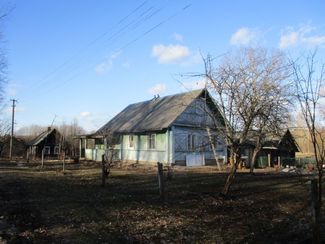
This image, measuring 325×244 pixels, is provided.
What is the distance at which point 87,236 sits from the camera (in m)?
8.95

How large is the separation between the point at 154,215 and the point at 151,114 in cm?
2739

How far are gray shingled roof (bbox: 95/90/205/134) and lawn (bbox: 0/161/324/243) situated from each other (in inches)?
652

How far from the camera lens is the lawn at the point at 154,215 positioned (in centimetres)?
904

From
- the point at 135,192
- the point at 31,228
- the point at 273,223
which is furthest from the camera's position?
the point at 135,192

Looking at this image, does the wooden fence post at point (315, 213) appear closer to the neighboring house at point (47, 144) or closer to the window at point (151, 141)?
the window at point (151, 141)

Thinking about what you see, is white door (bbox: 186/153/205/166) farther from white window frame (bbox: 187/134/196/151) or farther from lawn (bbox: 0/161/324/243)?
lawn (bbox: 0/161/324/243)

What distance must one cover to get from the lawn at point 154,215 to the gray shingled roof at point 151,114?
16565 mm

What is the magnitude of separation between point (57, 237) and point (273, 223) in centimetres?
540

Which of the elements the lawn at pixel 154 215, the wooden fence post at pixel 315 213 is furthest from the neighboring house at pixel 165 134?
the wooden fence post at pixel 315 213

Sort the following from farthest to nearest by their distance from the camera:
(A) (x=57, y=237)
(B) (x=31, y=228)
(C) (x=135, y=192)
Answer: (C) (x=135, y=192) < (B) (x=31, y=228) < (A) (x=57, y=237)

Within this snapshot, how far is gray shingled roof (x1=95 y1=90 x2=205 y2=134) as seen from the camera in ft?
112

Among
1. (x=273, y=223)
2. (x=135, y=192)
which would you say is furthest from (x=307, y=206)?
(x=135, y=192)

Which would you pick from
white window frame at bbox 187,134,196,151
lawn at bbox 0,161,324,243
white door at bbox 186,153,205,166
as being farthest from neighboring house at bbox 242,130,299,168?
lawn at bbox 0,161,324,243

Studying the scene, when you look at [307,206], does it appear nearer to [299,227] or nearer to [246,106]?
[299,227]
